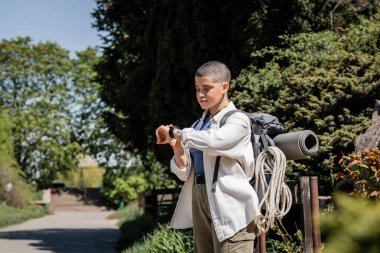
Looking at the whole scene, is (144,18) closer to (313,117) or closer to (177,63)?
(177,63)

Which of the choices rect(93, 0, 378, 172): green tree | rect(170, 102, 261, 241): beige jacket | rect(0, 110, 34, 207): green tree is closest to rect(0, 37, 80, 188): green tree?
rect(0, 110, 34, 207): green tree

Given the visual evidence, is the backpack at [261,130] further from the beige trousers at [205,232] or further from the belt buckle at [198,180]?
the beige trousers at [205,232]

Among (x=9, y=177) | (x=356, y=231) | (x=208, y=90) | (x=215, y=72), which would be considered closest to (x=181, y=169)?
(x=208, y=90)

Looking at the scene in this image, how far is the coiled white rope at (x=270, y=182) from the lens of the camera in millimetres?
3426

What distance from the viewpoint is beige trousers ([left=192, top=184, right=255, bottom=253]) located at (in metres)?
3.21

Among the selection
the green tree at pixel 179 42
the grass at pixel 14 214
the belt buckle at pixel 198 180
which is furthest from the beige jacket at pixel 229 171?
the grass at pixel 14 214

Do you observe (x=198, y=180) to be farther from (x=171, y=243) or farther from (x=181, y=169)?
(x=171, y=243)

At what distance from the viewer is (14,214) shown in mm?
26500

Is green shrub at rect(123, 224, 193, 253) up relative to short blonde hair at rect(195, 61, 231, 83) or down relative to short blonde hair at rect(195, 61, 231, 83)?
down

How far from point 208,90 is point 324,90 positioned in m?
4.36

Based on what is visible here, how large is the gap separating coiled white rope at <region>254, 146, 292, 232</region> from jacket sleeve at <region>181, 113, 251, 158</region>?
30 centimetres

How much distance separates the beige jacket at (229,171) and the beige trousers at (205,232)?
0.28 ft

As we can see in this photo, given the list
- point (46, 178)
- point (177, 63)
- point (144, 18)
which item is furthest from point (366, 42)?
point (46, 178)

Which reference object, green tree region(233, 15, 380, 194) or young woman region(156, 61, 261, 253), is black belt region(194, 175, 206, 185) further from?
green tree region(233, 15, 380, 194)
